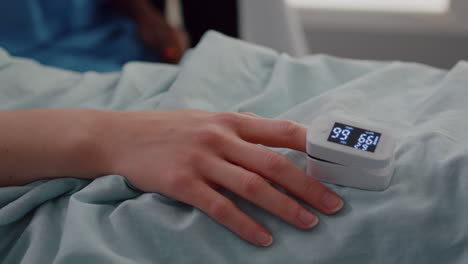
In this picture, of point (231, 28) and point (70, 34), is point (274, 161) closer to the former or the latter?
point (70, 34)

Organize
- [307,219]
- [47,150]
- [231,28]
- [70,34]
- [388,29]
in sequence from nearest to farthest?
[307,219] < [47,150] < [70,34] < [231,28] < [388,29]

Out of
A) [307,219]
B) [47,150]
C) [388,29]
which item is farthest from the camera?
[388,29]

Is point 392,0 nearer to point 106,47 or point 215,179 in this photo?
point 106,47

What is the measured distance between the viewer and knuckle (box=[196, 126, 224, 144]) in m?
0.70

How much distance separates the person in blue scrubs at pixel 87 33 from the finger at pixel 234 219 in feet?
2.51

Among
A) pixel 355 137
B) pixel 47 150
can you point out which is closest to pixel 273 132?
pixel 355 137

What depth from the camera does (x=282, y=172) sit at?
65 centimetres

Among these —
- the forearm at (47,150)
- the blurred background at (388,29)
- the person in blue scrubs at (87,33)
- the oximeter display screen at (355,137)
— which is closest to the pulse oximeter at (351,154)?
the oximeter display screen at (355,137)

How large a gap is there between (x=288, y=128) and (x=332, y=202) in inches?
4.5

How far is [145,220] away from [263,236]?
142 mm

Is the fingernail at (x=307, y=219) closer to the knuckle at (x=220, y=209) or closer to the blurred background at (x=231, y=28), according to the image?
the knuckle at (x=220, y=209)

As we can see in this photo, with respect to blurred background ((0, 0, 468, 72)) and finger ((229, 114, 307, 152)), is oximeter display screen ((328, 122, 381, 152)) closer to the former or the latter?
finger ((229, 114, 307, 152))

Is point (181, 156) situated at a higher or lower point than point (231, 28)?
higher

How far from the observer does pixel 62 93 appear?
3.07ft
